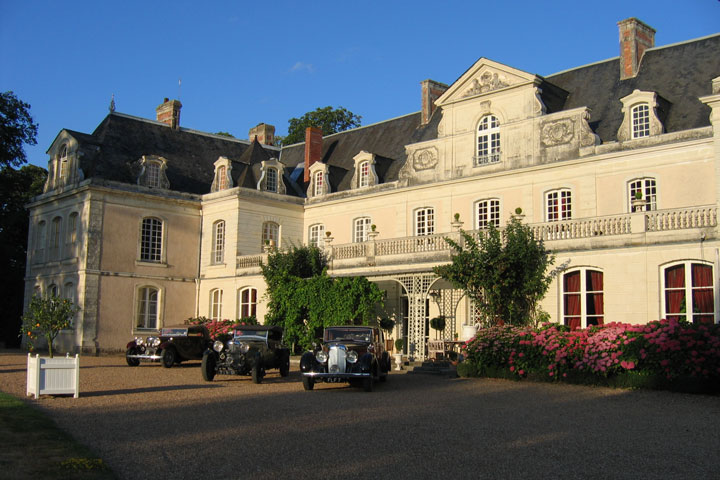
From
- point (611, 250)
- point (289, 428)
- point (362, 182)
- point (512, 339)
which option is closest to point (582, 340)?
point (512, 339)

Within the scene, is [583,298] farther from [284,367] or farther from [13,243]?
[13,243]

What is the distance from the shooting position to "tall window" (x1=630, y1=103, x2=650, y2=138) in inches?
830

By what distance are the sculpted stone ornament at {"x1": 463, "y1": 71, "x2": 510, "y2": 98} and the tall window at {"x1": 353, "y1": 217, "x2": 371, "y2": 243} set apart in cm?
645

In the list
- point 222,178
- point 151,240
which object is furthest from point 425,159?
point 151,240

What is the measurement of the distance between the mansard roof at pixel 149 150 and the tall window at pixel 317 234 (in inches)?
198

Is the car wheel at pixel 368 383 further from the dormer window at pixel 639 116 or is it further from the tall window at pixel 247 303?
the tall window at pixel 247 303

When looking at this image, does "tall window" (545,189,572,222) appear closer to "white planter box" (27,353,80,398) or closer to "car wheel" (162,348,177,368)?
"car wheel" (162,348,177,368)

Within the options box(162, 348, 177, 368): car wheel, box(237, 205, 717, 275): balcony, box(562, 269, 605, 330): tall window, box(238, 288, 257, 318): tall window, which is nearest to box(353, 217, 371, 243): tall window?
box(237, 205, 717, 275): balcony

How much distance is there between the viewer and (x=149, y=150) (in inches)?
1226

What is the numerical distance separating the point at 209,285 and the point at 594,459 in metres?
24.1

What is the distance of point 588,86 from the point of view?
80.2 feet

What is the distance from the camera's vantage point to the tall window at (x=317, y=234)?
30.3m

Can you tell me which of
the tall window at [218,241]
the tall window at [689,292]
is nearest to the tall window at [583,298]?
the tall window at [689,292]

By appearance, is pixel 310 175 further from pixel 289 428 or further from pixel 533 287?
pixel 289 428
